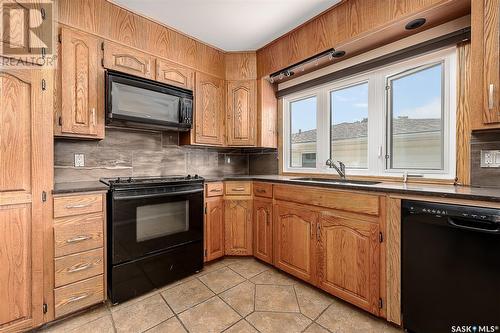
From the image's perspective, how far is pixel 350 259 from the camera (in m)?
1.67

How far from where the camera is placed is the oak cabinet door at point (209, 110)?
2.59m

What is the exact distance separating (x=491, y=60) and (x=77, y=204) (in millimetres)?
2806

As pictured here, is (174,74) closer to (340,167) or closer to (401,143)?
(340,167)

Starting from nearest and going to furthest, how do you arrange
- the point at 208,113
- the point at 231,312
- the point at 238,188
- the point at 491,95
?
the point at 491,95 → the point at 231,312 → the point at 238,188 → the point at 208,113

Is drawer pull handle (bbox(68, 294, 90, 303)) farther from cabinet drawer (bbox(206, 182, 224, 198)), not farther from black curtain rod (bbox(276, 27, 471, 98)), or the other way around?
black curtain rod (bbox(276, 27, 471, 98))

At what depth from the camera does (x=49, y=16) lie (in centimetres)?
158

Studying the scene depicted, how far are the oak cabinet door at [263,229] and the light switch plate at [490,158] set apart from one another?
1639 mm

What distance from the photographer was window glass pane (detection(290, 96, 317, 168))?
2758mm

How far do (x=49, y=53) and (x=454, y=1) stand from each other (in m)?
2.74

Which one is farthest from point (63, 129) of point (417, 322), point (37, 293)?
point (417, 322)

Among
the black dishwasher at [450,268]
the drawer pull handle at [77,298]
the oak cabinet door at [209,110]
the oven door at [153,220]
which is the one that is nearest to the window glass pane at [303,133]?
the oak cabinet door at [209,110]

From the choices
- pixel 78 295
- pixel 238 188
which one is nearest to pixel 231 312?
pixel 78 295

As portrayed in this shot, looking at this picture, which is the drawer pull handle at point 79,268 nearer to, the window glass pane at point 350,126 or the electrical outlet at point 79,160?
the electrical outlet at point 79,160

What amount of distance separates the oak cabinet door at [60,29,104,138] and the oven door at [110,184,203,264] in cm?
66
